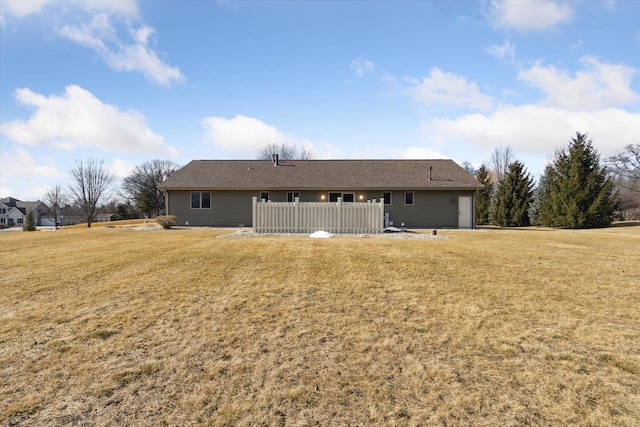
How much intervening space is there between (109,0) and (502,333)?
1341 cm

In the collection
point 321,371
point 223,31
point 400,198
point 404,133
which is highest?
point 223,31

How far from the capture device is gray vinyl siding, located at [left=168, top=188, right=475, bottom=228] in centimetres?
1953

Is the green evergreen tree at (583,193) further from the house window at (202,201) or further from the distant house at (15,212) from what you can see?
the distant house at (15,212)

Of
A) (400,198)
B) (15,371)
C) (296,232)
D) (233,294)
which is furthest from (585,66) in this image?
(15,371)

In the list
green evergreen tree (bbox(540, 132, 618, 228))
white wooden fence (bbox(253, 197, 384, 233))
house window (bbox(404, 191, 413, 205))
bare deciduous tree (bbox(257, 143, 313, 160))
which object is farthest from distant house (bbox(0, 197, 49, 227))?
green evergreen tree (bbox(540, 132, 618, 228))

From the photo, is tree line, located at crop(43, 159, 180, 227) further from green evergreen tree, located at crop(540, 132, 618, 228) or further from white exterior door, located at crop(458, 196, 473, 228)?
green evergreen tree, located at crop(540, 132, 618, 228)

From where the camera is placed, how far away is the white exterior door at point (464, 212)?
1952cm

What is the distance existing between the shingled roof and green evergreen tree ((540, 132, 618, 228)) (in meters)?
8.23

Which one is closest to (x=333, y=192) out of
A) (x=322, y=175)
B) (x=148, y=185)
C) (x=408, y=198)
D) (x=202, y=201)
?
(x=322, y=175)

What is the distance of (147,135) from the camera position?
103 ft

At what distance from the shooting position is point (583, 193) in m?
21.7

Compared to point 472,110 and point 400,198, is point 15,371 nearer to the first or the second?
point 400,198

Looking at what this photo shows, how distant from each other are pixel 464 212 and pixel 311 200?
9.55 m

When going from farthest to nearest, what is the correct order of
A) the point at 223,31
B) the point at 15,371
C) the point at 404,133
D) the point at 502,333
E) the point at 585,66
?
the point at 404,133, the point at 585,66, the point at 223,31, the point at 502,333, the point at 15,371
